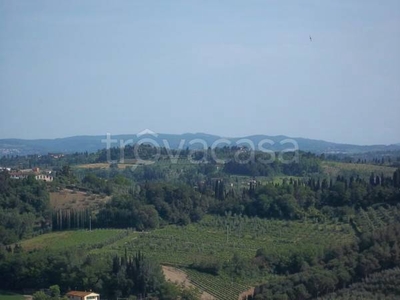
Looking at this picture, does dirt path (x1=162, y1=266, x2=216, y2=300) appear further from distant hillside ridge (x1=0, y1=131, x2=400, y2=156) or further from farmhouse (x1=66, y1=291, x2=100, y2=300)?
distant hillside ridge (x1=0, y1=131, x2=400, y2=156)

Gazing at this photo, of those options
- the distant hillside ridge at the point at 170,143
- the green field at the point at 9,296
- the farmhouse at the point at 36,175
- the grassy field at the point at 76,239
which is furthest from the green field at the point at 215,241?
the distant hillside ridge at the point at 170,143

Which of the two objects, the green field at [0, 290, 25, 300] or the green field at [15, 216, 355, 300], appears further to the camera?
→ the green field at [15, 216, 355, 300]

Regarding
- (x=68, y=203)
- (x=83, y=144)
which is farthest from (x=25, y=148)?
(x=68, y=203)

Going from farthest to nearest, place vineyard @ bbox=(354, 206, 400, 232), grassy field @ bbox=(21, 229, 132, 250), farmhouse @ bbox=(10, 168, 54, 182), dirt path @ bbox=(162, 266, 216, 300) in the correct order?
farmhouse @ bbox=(10, 168, 54, 182)
grassy field @ bbox=(21, 229, 132, 250)
vineyard @ bbox=(354, 206, 400, 232)
dirt path @ bbox=(162, 266, 216, 300)

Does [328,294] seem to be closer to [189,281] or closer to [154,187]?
[189,281]

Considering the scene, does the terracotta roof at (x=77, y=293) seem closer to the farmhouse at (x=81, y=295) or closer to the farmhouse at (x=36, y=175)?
the farmhouse at (x=81, y=295)

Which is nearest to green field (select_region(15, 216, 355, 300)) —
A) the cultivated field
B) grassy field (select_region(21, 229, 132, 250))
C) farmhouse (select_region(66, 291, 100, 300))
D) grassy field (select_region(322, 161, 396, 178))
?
grassy field (select_region(21, 229, 132, 250))
